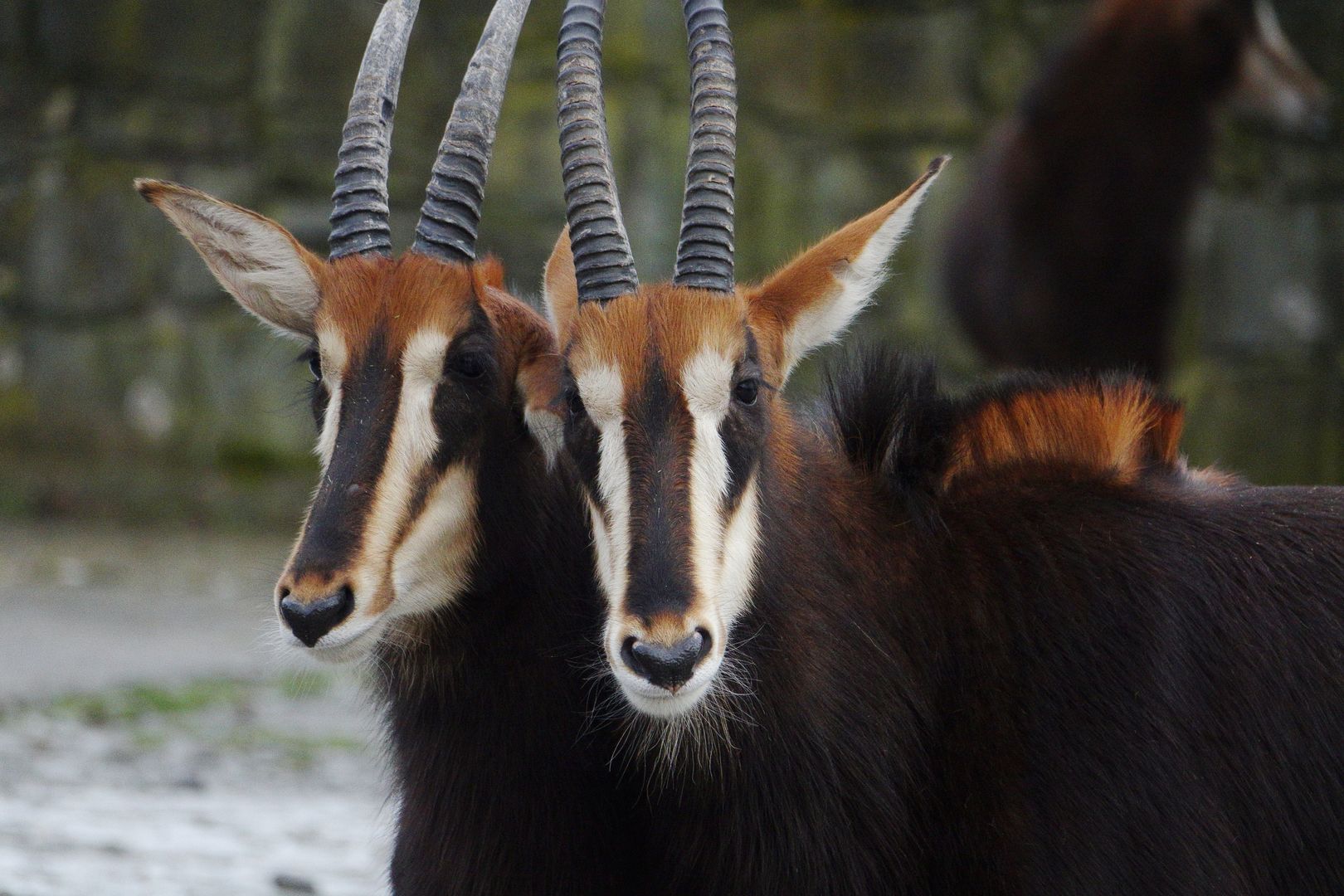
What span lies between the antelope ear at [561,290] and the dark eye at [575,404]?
1.27 ft

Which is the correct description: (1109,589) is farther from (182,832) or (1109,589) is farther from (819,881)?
(182,832)

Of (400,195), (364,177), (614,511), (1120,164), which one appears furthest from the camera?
(400,195)

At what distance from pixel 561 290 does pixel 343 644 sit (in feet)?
4.29

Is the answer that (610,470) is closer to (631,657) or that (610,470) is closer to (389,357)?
(631,657)

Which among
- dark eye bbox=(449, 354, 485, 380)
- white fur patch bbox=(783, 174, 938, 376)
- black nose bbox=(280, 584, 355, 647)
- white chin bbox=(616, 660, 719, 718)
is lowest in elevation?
white chin bbox=(616, 660, 719, 718)

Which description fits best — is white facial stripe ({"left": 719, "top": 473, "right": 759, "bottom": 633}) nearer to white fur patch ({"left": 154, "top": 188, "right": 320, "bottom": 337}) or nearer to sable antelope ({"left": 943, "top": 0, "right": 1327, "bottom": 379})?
white fur patch ({"left": 154, "top": 188, "right": 320, "bottom": 337})

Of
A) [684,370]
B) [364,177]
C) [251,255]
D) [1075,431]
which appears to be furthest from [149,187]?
[1075,431]

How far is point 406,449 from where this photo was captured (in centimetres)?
428

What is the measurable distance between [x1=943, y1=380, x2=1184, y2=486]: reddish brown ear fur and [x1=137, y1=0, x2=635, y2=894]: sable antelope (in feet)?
3.69

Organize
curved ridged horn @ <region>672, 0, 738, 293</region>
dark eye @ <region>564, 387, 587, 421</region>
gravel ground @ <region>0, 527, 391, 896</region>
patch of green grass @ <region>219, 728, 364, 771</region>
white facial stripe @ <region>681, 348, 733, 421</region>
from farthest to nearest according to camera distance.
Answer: patch of green grass @ <region>219, 728, 364, 771</region> < gravel ground @ <region>0, 527, 391, 896</region> < curved ridged horn @ <region>672, 0, 738, 293</region> < dark eye @ <region>564, 387, 587, 421</region> < white facial stripe @ <region>681, 348, 733, 421</region>

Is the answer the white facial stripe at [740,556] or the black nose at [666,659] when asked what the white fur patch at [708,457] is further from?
the black nose at [666,659]

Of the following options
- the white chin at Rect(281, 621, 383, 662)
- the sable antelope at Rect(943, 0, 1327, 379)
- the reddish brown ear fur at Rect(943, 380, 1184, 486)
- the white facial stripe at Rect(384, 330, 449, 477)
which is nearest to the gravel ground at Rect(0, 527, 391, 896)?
the white chin at Rect(281, 621, 383, 662)

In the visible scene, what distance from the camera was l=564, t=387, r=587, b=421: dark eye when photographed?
413 centimetres

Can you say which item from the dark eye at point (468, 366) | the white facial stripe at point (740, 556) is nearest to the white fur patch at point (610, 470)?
the white facial stripe at point (740, 556)
